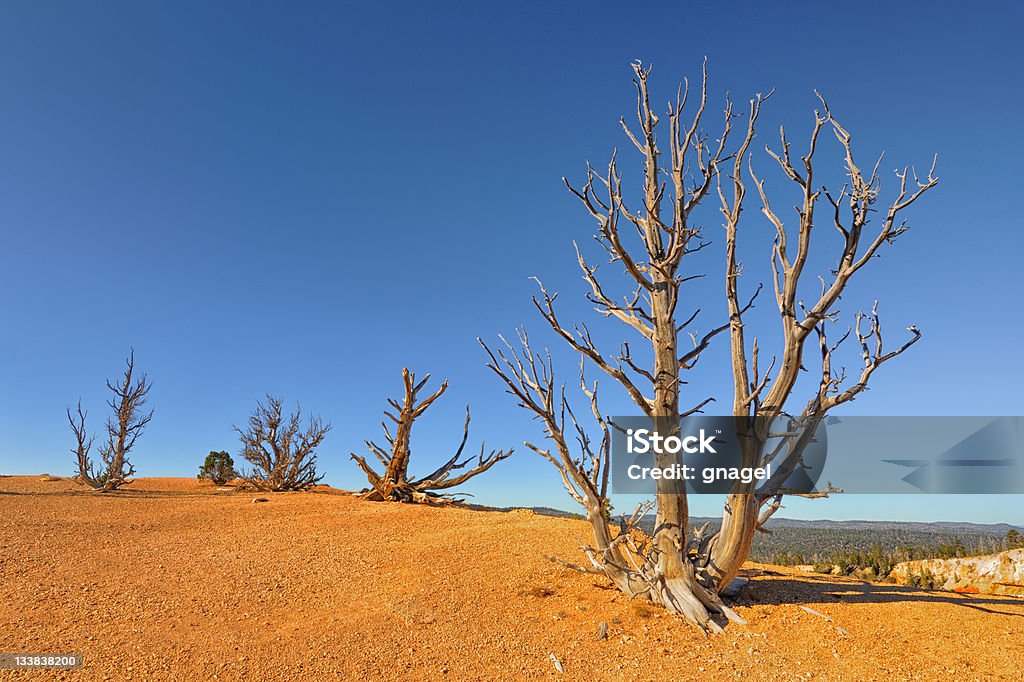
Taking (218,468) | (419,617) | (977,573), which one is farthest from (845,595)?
(218,468)

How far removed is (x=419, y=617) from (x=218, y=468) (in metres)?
20.3

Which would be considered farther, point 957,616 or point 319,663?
point 957,616

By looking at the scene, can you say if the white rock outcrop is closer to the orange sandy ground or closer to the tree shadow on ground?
the tree shadow on ground

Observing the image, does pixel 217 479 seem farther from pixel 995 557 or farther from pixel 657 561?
pixel 995 557

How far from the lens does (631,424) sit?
23.6 feet

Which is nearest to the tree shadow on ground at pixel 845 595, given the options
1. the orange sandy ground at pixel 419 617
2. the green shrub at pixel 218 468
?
the orange sandy ground at pixel 419 617

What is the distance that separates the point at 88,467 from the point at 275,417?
5.51m

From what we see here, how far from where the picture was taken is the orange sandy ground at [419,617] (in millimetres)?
5195

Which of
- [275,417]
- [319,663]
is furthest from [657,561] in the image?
[275,417]

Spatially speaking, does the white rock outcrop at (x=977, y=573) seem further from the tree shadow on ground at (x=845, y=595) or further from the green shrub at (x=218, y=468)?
the green shrub at (x=218, y=468)

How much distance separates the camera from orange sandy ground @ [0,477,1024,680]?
5.20 meters

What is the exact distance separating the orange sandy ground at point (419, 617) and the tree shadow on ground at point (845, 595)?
0.13 ft

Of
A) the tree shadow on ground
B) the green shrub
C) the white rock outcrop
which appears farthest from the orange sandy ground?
the green shrub

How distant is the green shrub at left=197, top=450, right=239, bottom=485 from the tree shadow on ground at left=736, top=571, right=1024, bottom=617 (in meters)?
19.6
